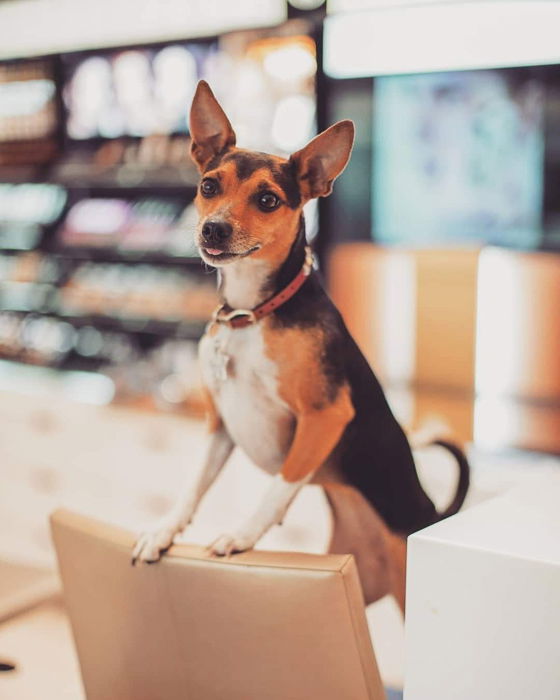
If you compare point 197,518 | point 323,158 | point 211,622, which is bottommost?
point 197,518

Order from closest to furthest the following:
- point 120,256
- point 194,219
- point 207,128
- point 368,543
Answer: point 207,128
point 368,543
point 194,219
point 120,256

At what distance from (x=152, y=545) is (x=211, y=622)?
120mm

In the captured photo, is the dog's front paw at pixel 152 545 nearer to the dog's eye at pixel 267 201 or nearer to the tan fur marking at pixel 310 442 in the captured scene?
the tan fur marking at pixel 310 442

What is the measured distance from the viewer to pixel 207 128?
108 cm

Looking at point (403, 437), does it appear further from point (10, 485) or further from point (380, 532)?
point (10, 485)

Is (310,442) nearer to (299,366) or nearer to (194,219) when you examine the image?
(299,366)

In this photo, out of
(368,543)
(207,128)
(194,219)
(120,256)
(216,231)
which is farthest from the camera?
(120,256)

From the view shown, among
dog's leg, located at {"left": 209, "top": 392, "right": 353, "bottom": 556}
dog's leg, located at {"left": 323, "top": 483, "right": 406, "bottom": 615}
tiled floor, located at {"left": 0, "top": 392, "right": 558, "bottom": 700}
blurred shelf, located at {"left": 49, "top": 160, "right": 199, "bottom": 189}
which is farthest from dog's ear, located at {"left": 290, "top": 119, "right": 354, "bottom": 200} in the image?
blurred shelf, located at {"left": 49, "top": 160, "right": 199, "bottom": 189}

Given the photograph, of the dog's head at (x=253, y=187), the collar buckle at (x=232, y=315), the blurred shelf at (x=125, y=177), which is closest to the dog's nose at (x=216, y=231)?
the dog's head at (x=253, y=187)

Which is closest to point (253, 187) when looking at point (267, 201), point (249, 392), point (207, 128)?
point (267, 201)

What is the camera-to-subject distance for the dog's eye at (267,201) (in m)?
1.01

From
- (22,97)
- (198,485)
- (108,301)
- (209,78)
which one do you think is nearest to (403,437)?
(198,485)

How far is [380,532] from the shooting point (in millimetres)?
1188

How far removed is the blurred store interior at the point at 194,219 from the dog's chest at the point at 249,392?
895mm
